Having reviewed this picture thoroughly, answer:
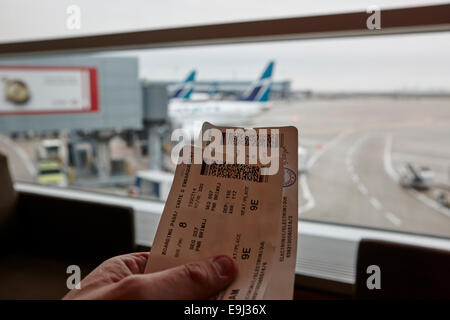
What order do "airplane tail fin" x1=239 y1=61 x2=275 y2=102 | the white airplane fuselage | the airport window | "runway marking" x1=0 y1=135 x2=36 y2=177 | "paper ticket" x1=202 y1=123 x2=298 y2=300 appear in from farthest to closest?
"runway marking" x1=0 y1=135 x2=36 y2=177, the white airplane fuselage, "airplane tail fin" x1=239 y1=61 x2=275 y2=102, the airport window, "paper ticket" x1=202 y1=123 x2=298 y2=300

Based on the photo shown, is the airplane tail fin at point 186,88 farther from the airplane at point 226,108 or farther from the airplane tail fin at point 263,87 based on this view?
the airplane tail fin at point 263,87

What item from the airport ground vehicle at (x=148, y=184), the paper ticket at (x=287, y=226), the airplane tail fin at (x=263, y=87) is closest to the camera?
the paper ticket at (x=287, y=226)

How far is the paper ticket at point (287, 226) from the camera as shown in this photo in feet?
1.27

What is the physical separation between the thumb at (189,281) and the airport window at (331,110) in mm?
889

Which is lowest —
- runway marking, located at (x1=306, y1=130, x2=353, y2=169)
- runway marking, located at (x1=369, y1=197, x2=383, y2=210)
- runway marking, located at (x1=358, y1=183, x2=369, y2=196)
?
runway marking, located at (x1=369, y1=197, x2=383, y2=210)

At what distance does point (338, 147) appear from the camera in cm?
158

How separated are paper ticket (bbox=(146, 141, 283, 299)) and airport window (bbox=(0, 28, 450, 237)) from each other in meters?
0.83

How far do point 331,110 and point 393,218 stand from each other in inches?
21.6

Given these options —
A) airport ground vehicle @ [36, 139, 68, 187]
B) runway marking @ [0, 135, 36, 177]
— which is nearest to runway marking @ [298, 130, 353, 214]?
airport ground vehicle @ [36, 139, 68, 187]

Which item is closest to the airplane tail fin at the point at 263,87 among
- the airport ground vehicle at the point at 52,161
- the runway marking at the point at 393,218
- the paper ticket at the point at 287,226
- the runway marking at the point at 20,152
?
the runway marking at the point at 393,218

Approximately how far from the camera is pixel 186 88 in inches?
67.9

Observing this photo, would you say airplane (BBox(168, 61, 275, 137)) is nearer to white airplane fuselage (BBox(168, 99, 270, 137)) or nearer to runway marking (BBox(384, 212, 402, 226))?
white airplane fuselage (BBox(168, 99, 270, 137))

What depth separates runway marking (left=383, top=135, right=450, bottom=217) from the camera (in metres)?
1.50

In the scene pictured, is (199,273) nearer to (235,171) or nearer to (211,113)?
(235,171)
